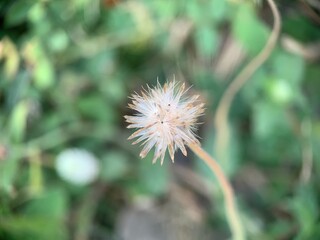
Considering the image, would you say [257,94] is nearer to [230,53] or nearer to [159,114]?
[230,53]

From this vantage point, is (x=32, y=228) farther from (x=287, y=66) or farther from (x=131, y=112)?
(x=287, y=66)

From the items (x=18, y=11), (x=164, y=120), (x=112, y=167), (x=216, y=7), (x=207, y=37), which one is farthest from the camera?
(x=112, y=167)

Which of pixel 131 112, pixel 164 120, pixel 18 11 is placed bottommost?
pixel 164 120

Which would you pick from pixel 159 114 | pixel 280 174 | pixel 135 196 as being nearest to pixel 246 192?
pixel 280 174

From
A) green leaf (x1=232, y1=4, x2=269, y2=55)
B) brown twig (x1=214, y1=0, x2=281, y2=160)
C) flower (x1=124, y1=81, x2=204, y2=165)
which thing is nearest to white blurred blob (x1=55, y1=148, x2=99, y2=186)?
brown twig (x1=214, y1=0, x2=281, y2=160)

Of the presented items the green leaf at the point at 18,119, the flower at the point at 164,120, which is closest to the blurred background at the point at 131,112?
the green leaf at the point at 18,119

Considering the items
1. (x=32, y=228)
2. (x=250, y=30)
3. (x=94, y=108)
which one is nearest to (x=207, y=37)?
(x=250, y=30)
